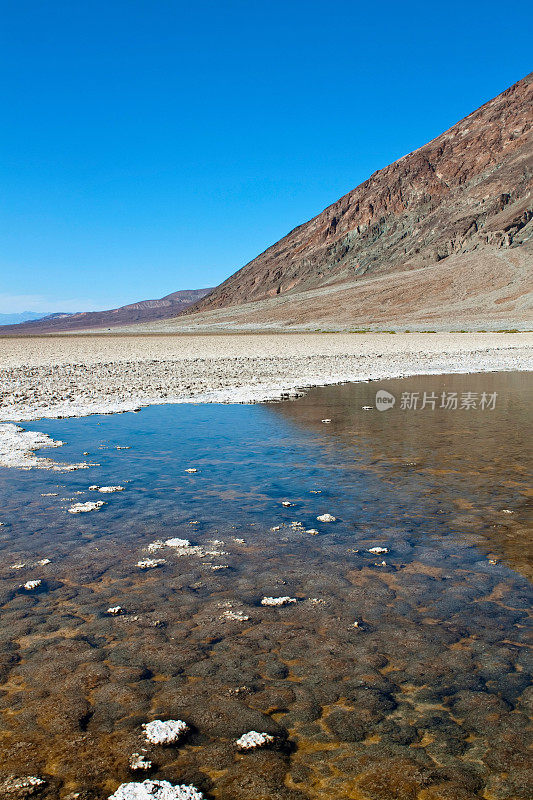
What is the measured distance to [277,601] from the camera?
5020 millimetres

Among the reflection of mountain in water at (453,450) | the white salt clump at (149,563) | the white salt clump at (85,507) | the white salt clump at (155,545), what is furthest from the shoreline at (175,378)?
the white salt clump at (149,563)

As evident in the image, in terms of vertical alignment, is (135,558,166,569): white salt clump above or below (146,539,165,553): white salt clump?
below

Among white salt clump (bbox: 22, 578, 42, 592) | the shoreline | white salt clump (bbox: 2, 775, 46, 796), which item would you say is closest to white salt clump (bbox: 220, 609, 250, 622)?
white salt clump (bbox: 22, 578, 42, 592)

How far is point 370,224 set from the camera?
177 m

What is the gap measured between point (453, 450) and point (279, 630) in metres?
6.72

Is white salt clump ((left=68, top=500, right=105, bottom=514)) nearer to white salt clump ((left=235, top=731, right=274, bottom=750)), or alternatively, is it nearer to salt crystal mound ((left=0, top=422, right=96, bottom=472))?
salt crystal mound ((left=0, top=422, right=96, bottom=472))

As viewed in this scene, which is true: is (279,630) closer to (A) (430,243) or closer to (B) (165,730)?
(B) (165,730)

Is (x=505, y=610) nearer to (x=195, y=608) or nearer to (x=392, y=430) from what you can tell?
(x=195, y=608)

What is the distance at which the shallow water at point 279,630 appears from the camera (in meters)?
3.20

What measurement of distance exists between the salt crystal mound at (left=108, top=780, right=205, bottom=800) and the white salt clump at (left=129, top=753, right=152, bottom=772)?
0.44 ft

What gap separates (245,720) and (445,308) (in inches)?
4666

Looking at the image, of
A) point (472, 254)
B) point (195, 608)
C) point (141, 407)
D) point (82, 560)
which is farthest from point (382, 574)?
point (472, 254)

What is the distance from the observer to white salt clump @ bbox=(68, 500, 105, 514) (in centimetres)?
744

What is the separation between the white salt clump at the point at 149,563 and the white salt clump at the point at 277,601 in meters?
1.23
